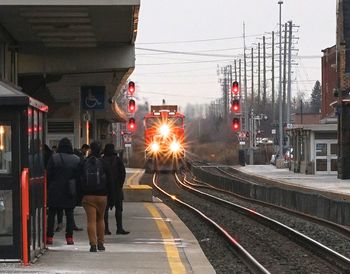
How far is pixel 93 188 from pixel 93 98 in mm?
12320

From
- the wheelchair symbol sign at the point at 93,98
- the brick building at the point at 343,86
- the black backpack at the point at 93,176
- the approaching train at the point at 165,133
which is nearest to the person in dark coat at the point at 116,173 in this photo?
the black backpack at the point at 93,176

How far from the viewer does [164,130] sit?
4528 centimetres

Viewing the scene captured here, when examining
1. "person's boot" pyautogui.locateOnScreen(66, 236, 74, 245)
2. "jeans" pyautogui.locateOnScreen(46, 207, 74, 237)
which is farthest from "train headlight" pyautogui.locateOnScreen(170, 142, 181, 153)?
"person's boot" pyautogui.locateOnScreen(66, 236, 74, 245)

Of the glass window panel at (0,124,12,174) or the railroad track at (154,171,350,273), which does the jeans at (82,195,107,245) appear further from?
the railroad track at (154,171,350,273)

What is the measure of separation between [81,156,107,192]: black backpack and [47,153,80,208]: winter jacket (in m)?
0.70

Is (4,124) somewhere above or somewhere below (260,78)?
below

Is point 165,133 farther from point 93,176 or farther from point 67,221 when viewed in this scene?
point 93,176

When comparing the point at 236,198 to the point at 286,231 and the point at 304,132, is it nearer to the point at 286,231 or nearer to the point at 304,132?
the point at 286,231

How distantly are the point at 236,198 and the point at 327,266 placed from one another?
17.4m

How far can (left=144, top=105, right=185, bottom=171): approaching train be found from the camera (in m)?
45.4

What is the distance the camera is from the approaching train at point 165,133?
45.4 meters

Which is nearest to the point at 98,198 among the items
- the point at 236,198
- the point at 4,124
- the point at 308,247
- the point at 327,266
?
the point at 4,124

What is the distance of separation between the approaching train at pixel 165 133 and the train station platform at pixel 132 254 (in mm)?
29257

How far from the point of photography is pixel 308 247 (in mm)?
14766
